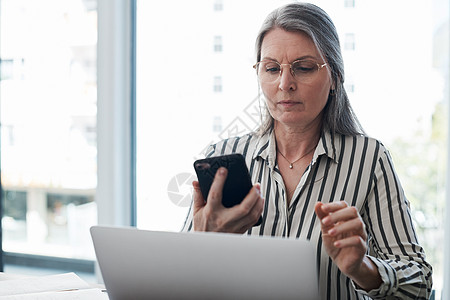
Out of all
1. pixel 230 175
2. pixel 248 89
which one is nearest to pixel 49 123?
pixel 248 89

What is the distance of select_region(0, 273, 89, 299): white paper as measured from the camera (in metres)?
1.34

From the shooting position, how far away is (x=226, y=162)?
1.18 meters

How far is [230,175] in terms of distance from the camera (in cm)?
118

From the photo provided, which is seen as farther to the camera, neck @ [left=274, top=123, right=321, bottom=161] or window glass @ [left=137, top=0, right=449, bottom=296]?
window glass @ [left=137, top=0, right=449, bottom=296]

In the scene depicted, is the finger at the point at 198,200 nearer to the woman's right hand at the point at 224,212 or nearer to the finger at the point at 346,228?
the woman's right hand at the point at 224,212

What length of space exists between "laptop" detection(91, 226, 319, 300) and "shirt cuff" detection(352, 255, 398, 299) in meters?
0.39

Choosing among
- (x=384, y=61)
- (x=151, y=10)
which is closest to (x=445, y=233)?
(x=384, y=61)

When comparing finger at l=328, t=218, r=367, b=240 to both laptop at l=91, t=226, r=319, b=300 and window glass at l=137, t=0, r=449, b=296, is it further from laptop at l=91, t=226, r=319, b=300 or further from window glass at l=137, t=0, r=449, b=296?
window glass at l=137, t=0, r=449, b=296

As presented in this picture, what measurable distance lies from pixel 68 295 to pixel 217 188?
1.64 feet

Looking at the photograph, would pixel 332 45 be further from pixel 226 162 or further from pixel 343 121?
pixel 226 162

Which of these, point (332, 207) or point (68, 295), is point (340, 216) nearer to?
point (332, 207)

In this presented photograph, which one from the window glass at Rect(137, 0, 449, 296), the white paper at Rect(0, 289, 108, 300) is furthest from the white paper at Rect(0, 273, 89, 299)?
the window glass at Rect(137, 0, 449, 296)

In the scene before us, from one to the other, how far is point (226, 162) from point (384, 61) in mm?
1289

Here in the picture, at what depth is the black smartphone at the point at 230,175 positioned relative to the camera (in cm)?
117
